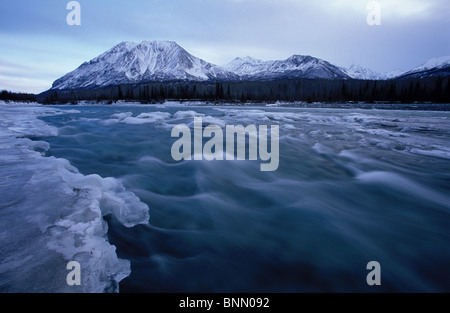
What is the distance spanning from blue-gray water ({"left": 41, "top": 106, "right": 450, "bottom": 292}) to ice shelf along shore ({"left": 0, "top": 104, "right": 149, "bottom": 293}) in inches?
9.4

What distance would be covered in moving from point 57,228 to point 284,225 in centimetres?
259

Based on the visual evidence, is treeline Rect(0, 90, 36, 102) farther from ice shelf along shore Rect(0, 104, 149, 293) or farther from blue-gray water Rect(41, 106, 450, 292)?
ice shelf along shore Rect(0, 104, 149, 293)

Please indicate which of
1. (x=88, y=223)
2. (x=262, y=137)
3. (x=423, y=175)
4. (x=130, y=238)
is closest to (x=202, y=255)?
(x=130, y=238)

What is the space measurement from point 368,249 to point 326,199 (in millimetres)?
1344

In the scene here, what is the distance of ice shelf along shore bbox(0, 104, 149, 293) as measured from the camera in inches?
63.8

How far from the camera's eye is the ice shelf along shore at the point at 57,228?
5.31 ft

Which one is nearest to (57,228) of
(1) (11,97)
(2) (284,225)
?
(2) (284,225)

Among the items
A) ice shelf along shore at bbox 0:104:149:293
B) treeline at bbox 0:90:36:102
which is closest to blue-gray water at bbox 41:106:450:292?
ice shelf along shore at bbox 0:104:149:293

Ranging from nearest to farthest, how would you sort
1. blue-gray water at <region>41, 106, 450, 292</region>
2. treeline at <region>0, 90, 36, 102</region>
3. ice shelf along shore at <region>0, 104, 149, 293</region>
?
ice shelf along shore at <region>0, 104, 149, 293</region> < blue-gray water at <region>41, 106, 450, 292</region> < treeline at <region>0, 90, 36, 102</region>

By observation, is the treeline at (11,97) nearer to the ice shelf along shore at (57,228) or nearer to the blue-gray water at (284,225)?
the blue-gray water at (284,225)

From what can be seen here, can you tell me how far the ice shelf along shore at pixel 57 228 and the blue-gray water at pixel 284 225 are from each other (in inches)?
9.4

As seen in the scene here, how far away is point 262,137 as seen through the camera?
9664 millimetres

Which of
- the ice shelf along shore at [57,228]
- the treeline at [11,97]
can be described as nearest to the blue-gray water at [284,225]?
the ice shelf along shore at [57,228]

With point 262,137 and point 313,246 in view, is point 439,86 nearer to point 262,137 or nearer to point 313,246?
point 262,137
